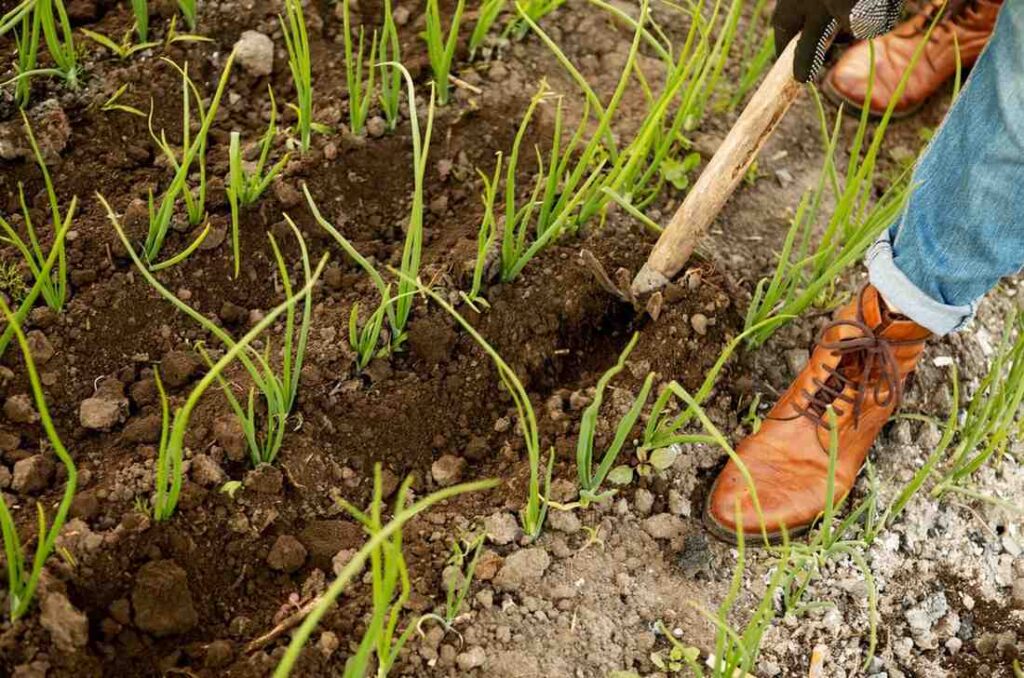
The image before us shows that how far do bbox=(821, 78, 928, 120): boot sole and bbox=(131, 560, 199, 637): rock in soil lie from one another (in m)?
1.83

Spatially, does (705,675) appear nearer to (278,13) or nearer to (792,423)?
(792,423)

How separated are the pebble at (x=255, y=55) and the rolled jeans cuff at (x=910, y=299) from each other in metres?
1.26

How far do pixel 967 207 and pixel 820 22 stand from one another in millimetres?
365

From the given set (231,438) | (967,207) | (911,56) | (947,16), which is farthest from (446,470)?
(947,16)

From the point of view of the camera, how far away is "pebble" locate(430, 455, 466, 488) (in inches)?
67.1

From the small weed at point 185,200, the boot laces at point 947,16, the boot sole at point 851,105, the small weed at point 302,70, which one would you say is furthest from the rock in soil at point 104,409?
the boot laces at point 947,16

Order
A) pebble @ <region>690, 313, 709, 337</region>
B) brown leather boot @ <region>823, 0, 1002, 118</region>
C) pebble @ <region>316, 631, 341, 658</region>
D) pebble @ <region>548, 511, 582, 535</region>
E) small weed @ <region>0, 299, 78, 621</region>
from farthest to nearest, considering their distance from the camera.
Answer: brown leather boot @ <region>823, 0, 1002, 118</region>, pebble @ <region>690, 313, 709, 337</region>, pebble @ <region>548, 511, 582, 535</region>, pebble @ <region>316, 631, 341, 658</region>, small weed @ <region>0, 299, 78, 621</region>

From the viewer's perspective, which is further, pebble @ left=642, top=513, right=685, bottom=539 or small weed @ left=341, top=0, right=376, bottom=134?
small weed @ left=341, top=0, right=376, bottom=134

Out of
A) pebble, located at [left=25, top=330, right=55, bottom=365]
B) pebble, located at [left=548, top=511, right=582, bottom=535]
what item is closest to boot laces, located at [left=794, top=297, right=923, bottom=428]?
pebble, located at [left=548, top=511, right=582, bottom=535]

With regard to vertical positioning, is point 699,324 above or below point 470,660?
above

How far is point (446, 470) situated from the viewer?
1.71 metres

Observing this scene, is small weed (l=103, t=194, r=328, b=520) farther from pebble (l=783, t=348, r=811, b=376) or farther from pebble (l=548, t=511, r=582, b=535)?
pebble (l=783, t=348, r=811, b=376)

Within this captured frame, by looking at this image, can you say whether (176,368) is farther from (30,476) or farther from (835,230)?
(835,230)

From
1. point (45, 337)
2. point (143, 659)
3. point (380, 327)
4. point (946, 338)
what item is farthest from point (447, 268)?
point (946, 338)
